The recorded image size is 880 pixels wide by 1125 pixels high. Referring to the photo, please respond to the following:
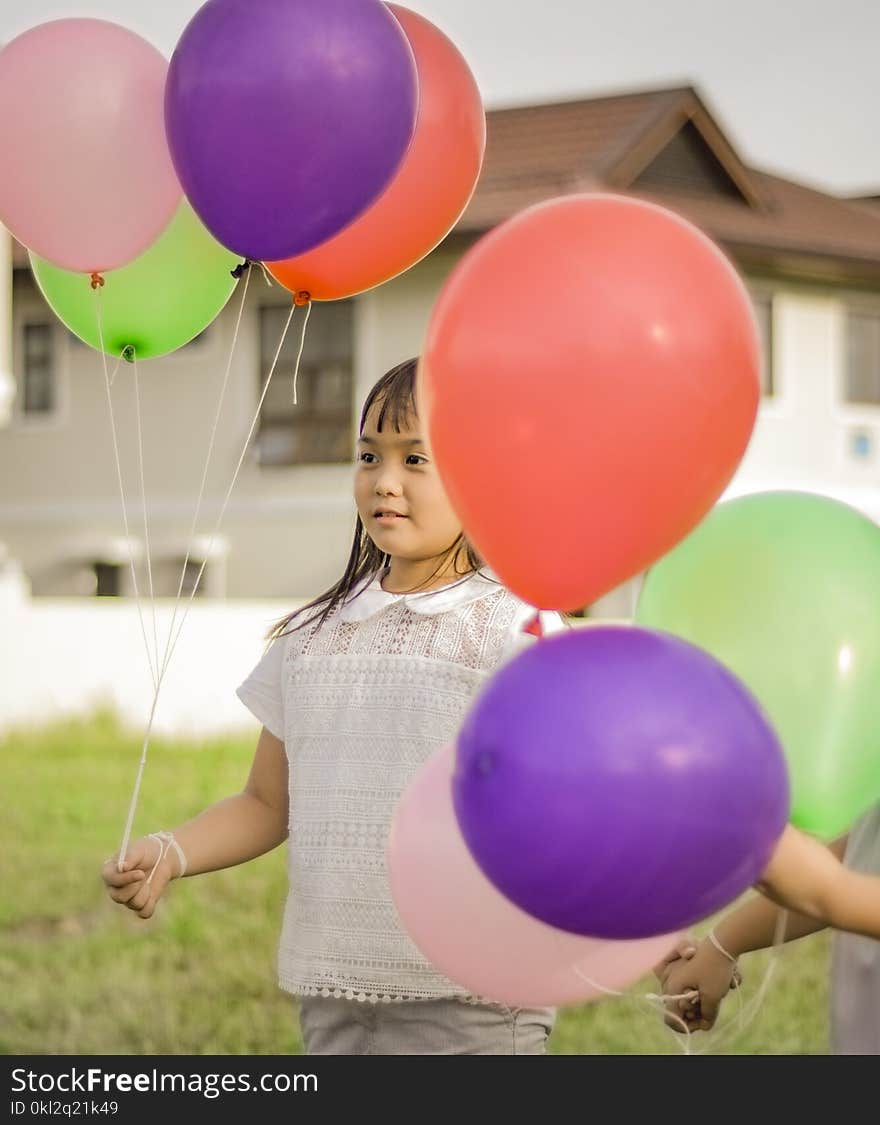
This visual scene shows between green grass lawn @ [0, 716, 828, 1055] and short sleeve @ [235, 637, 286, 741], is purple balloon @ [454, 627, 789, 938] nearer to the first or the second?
short sleeve @ [235, 637, 286, 741]

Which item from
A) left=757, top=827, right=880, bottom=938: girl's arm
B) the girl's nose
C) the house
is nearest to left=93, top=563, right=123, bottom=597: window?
the house

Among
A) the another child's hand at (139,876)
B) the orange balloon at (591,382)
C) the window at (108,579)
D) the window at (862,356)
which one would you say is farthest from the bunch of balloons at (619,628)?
the window at (862,356)

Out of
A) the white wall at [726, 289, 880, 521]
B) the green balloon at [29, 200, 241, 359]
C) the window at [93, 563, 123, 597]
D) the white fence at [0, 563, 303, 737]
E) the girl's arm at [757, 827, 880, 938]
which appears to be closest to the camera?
the girl's arm at [757, 827, 880, 938]

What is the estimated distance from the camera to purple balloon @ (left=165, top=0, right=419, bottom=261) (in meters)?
1.77

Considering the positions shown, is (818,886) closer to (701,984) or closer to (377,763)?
(701,984)

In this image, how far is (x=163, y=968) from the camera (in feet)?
14.0

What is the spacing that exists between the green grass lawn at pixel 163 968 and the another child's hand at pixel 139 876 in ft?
5.45

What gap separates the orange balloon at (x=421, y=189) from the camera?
6.48ft

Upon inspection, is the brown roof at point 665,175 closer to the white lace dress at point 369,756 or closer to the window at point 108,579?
the window at point 108,579

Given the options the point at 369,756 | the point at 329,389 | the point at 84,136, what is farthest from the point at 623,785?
the point at 329,389

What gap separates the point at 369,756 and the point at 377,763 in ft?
0.05

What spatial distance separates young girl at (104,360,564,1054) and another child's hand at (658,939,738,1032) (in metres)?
0.19

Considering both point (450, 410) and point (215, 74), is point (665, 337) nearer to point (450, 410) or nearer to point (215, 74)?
point (450, 410)

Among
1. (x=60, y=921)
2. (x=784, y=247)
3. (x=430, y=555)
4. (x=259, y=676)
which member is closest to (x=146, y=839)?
(x=259, y=676)
